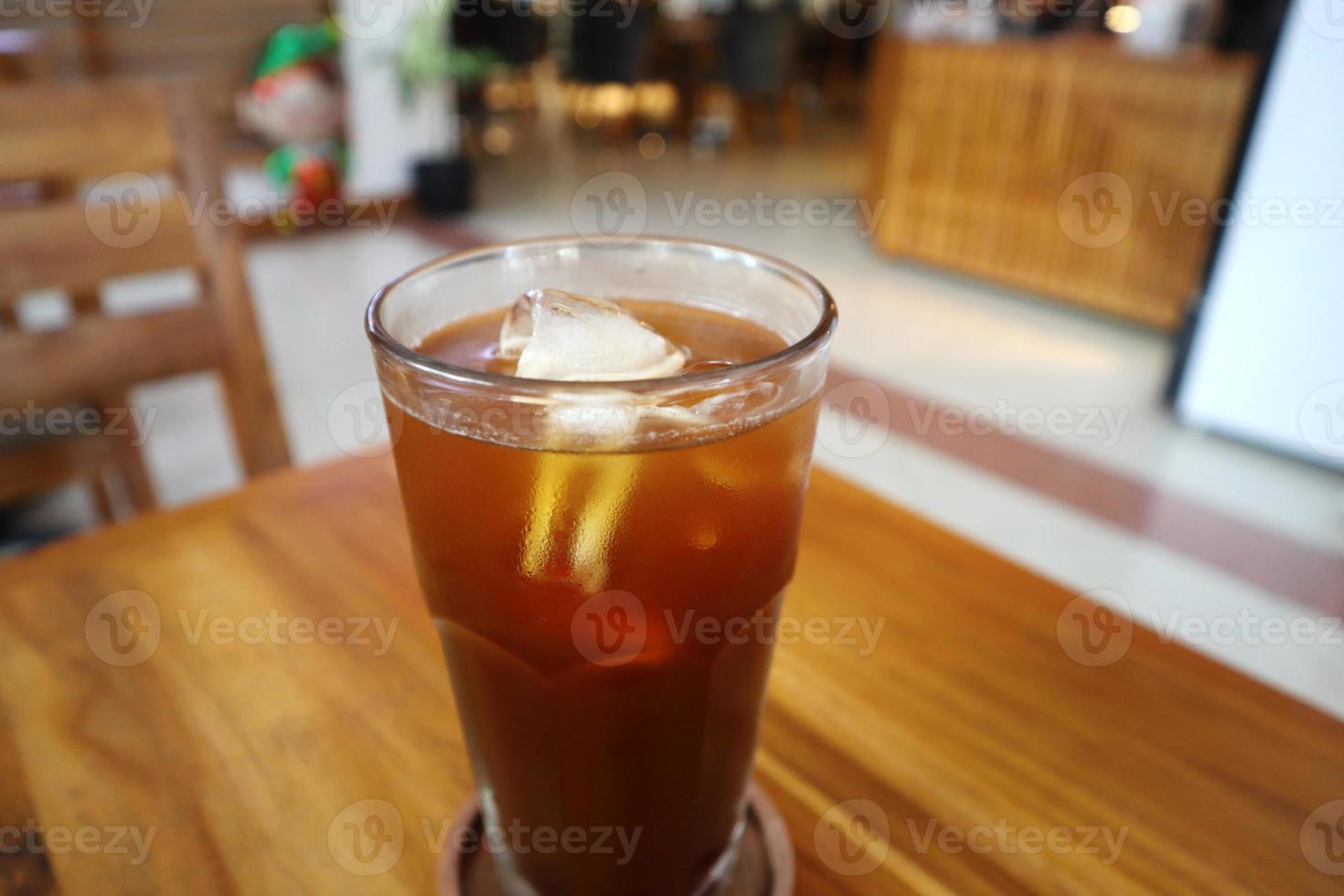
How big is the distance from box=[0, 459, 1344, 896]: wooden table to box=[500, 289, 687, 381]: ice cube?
327mm

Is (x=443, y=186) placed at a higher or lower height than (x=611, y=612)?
lower

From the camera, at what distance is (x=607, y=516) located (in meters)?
0.46

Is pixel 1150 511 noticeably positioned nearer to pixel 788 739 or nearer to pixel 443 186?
pixel 788 739

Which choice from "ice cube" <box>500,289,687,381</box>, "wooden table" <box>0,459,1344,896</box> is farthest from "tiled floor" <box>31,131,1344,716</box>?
"ice cube" <box>500,289,687,381</box>

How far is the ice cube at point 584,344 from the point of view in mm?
463

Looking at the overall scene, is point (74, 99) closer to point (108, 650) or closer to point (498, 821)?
point (108, 650)

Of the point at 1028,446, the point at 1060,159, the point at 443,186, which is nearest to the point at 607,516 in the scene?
the point at 1028,446

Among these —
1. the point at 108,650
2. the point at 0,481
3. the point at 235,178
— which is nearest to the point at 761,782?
the point at 108,650

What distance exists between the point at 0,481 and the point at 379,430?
1.54m

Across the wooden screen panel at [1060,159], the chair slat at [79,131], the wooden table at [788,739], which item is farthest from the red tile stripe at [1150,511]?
the chair slat at [79,131]

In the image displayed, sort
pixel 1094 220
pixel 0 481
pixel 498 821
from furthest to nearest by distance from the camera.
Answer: pixel 1094 220 < pixel 0 481 < pixel 498 821

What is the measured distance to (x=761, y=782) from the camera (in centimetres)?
65

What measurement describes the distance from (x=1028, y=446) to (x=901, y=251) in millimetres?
2187

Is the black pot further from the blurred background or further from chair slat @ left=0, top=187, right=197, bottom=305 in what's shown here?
chair slat @ left=0, top=187, right=197, bottom=305
